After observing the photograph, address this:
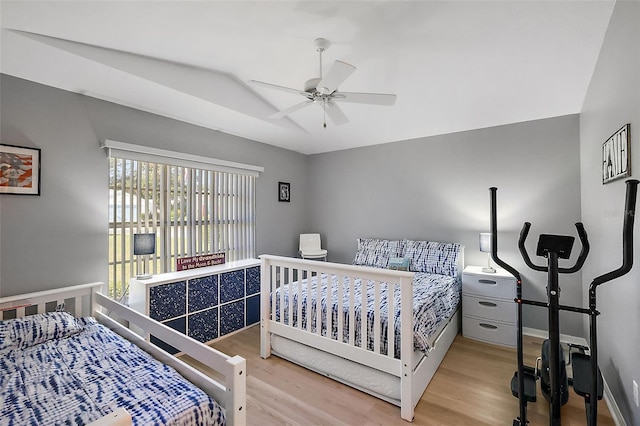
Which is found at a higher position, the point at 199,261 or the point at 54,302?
the point at 199,261

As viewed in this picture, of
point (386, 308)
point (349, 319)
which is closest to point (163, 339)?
point (349, 319)

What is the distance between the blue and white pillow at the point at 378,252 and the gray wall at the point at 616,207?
1.98m

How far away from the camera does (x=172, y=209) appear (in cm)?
318

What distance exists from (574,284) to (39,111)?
5420mm

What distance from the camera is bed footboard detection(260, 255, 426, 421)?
1.94 metres

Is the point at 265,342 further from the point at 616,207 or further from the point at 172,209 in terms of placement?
the point at 616,207

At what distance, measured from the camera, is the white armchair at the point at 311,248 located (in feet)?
14.7

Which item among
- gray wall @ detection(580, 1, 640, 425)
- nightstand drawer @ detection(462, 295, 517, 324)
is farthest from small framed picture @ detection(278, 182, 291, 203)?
gray wall @ detection(580, 1, 640, 425)

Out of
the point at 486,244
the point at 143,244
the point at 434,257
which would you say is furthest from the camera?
the point at 434,257

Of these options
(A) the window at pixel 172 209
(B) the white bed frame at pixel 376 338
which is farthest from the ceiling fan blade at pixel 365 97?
(A) the window at pixel 172 209

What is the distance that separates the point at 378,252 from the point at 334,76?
108 inches

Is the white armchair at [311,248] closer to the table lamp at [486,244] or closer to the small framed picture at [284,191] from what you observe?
the small framed picture at [284,191]

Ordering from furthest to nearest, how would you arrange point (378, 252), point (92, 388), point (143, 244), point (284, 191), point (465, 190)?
point (284, 191), point (378, 252), point (465, 190), point (143, 244), point (92, 388)

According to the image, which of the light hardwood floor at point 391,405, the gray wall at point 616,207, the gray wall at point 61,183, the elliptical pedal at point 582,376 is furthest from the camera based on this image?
the gray wall at point 61,183
